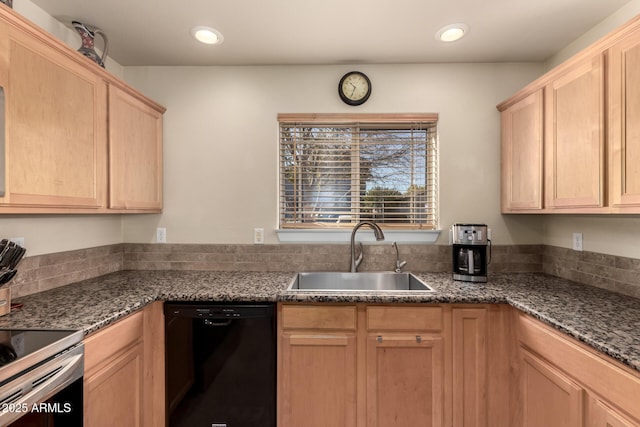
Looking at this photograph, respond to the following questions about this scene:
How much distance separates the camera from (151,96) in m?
2.35

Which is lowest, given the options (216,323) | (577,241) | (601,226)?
(216,323)

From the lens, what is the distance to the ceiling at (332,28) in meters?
1.66

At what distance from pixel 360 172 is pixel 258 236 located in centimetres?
92

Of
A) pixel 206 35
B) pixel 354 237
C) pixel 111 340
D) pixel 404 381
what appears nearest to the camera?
pixel 111 340

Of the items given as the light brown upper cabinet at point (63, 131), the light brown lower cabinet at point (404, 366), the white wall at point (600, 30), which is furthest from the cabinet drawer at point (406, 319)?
the white wall at point (600, 30)

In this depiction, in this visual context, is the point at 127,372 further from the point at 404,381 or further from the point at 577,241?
the point at 577,241

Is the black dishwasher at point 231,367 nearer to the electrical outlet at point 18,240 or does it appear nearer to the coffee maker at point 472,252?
the electrical outlet at point 18,240

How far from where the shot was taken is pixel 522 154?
1.99m

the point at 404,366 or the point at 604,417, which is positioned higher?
the point at 604,417

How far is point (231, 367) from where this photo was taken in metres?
1.65

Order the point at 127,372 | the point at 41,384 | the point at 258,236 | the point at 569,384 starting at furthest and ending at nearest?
the point at 258,236
the point at 127,372
the point at 569,384
the point at 41,384

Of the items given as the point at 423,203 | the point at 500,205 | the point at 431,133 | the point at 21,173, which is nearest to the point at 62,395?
the point at 21,173

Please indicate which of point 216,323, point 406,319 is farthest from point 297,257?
point 406,319

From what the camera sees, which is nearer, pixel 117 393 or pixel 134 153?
pixel 117 393
